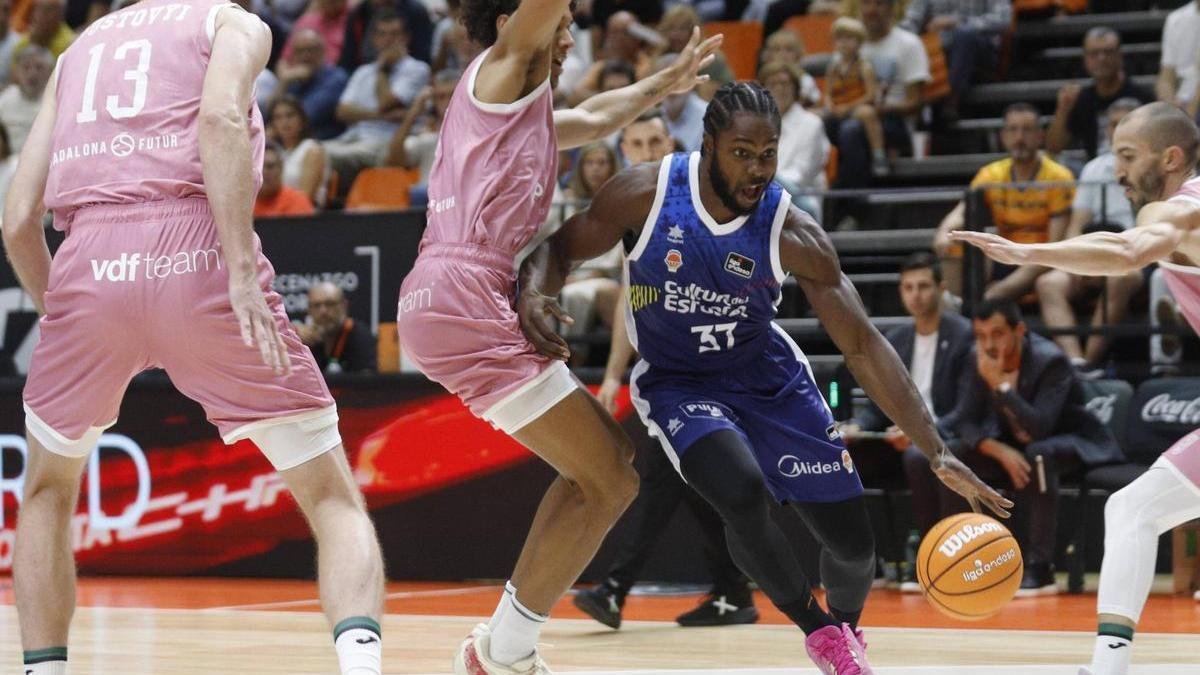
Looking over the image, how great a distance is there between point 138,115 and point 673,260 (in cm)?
175

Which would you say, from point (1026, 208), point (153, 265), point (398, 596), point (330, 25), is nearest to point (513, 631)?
point (153, 265)

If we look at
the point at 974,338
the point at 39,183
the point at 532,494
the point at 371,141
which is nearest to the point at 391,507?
the point at 532,494

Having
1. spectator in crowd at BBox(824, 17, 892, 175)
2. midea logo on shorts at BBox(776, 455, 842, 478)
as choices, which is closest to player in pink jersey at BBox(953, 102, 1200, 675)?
midea logo on shorts at BBox(776, 455, 842, 478)

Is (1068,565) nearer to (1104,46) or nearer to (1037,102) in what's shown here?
(1104,46)

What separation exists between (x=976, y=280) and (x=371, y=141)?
5284 millimetres

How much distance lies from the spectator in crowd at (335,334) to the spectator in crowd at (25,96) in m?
4.45

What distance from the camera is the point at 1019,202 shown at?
381 inches

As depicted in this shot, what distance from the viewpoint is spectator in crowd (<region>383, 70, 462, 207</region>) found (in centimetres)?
1225

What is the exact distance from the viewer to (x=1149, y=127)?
5273 millimetres

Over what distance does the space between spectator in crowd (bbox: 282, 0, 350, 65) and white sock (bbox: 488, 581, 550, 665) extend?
973 cm

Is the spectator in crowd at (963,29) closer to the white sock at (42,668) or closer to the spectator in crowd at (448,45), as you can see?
the spectator in crowd at (448,45)

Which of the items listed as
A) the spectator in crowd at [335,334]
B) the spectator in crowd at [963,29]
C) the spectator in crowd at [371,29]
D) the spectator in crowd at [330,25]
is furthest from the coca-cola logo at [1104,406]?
the spectator in crowd at [330,25]

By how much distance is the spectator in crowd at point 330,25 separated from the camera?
47.8ft

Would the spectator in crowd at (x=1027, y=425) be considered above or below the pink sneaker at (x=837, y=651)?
below
